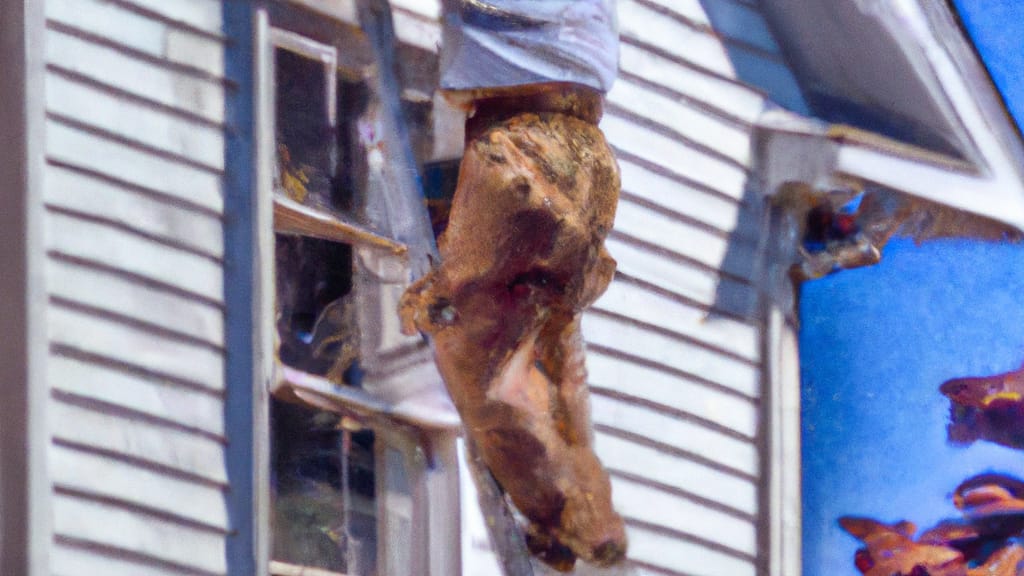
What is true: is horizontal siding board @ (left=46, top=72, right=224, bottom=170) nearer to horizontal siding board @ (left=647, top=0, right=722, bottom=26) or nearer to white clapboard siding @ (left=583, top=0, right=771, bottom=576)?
white clapboard siding @ (left=583, top=0, right=771, bottom=576)

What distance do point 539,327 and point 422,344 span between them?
12cm

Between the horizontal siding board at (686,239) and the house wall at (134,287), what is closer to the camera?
the house wall at (134,287)

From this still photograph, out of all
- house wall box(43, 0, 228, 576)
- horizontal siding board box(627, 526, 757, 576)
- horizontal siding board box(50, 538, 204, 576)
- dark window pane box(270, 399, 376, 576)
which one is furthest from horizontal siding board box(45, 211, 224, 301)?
horizontal siding board box(627, 526, 757, 576)

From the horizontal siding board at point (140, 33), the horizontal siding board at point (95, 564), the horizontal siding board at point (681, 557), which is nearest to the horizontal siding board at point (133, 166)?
the horizontal siding board at point (140, 33)

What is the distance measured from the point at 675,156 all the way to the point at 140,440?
75 centimetres

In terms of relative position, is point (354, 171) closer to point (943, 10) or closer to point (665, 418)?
point (665, 418)

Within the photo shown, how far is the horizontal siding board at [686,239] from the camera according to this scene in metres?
1.88

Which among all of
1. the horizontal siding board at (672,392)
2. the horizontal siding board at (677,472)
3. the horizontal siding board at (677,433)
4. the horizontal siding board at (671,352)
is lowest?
the horizontal siding board at (677,472)

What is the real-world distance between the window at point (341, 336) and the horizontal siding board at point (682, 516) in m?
0.27

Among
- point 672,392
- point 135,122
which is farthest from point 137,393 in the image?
point 672,392

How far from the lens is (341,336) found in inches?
63.2

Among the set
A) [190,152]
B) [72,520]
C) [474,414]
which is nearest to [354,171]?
[190,152]

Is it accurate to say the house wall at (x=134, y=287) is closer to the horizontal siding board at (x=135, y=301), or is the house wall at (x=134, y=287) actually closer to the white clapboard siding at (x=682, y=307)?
the horizontal siding board at (x=135, y=301)

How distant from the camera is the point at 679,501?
1846 millimetres
